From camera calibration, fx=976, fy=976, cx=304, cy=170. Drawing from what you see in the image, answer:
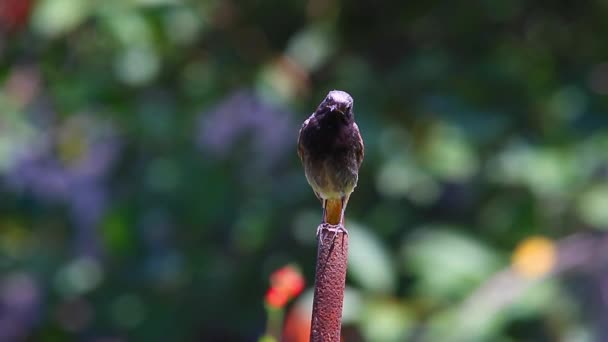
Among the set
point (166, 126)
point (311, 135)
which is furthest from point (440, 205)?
point (311, 135)

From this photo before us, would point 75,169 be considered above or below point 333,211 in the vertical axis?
above

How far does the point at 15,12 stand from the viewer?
3.04 m

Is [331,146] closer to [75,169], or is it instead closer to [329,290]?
[329,290]

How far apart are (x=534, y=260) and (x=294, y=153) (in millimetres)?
996

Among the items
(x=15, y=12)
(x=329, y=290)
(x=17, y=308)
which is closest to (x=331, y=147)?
(x=329, y=290)

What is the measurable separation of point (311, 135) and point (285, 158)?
2.45 metres

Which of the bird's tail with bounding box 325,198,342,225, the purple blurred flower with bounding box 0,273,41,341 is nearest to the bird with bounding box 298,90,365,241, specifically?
the bird's tail with bounding box 325,198,342,225

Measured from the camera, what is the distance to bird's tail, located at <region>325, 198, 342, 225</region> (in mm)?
1032

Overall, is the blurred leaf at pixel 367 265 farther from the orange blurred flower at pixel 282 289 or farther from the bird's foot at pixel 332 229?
the bird's foot at pixel 332 229

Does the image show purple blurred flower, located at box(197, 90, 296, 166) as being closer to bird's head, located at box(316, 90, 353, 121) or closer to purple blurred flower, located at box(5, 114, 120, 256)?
purple blurred flower, located at box(5, 114, 120, 256)

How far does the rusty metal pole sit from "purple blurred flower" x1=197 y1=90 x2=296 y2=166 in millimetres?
2305

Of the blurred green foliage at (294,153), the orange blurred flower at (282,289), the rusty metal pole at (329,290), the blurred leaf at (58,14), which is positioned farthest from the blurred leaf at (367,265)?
the rusty metal pole at (329,290)

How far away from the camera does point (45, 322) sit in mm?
3918

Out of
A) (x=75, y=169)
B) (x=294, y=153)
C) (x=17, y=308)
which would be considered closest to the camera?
(x=294, y=153)
